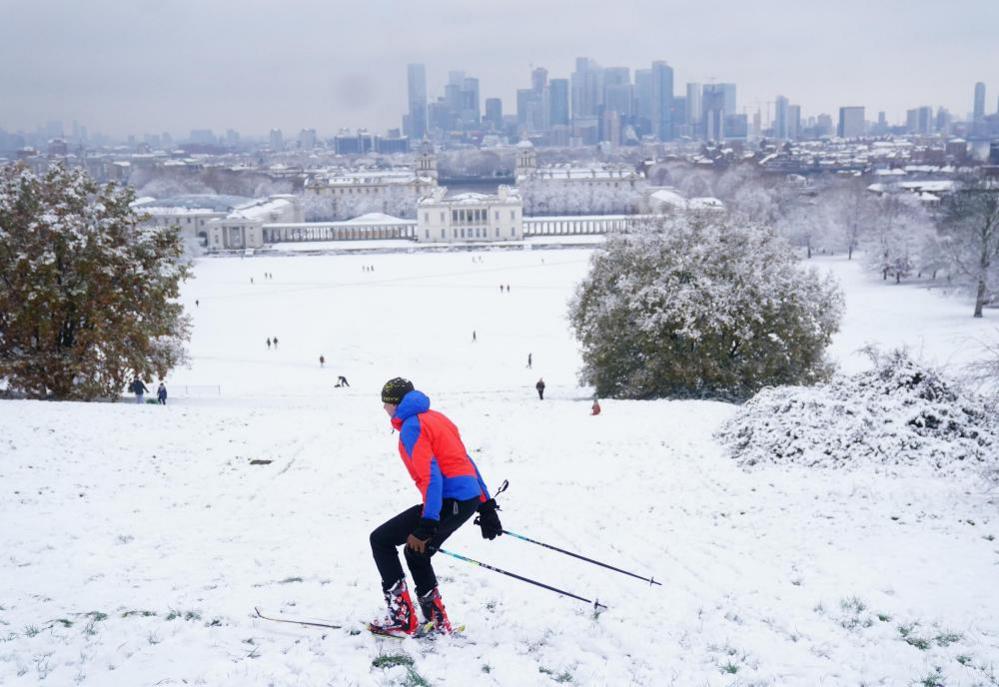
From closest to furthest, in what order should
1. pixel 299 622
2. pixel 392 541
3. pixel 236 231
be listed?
pixel 392 541 < pixel 299 622 < pixel 236 231

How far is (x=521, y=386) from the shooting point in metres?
Answer: 28.6

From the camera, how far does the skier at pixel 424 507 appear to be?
5.55 m

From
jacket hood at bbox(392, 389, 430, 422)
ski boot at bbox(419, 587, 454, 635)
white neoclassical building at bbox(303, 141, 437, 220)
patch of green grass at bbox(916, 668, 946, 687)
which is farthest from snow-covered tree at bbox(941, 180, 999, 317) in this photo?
white neoclassical building at bbox(303, 141, 437, 220)

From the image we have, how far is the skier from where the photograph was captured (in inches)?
219

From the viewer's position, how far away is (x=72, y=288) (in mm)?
19328

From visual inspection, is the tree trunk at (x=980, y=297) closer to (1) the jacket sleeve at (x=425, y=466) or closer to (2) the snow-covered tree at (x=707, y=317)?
(2) the snow-covered tree at (x=707, y=317)

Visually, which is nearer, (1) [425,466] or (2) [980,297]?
(1) [425,466]

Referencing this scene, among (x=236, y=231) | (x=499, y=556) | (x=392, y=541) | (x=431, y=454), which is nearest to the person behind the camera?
(x=431, y=454)

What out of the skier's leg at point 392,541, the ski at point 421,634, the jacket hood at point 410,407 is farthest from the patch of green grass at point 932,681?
the jacket hood at point 410,407

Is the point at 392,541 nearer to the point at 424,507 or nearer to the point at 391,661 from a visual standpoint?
the point at 424,507

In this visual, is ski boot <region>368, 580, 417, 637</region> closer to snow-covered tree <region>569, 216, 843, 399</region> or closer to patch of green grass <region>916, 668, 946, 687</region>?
patch of green grass <region>916, 668, 946, 687</region>

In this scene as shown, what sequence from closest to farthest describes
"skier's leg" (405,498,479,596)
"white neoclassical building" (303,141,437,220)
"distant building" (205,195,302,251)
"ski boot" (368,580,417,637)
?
"skier's leg" (405,498,479,596) < "ski boot" (368,580,417,637) < "distant building" (205,195,302,251) < "white neoclassical building" (303,141,437,220)

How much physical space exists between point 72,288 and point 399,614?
16341mm

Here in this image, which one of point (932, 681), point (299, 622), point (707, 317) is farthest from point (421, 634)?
point (707, 317)
